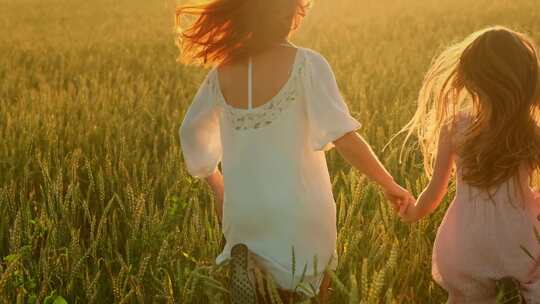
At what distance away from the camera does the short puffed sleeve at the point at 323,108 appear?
1.72m

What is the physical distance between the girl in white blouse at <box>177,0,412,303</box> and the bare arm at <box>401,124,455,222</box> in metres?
0.20

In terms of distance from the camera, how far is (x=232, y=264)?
5.57ft

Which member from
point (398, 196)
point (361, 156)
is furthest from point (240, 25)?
point (398, 196)

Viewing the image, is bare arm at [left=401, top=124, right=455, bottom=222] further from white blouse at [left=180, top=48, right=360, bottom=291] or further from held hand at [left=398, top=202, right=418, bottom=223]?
white blouse at [left=180, top=48, right=360, bottom=291]

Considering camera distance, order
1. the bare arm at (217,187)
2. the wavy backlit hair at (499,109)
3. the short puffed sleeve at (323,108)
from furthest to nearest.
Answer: the bare arm at (217,187) → the wavy backlit hair at (499,109) → the short puffed sleeve at (323,108)

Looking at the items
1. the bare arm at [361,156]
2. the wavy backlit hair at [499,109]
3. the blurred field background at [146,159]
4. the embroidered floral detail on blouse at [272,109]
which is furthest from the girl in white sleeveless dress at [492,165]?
the embroidered floral detail on blouse at [272,109]

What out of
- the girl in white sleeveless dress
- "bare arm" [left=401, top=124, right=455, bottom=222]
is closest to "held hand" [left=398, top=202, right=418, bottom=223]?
"bare arm" [left=401, top=124, right=455, bottom=222]

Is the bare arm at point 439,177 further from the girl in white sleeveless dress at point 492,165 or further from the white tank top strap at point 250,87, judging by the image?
the white tank top strap at point 250,87

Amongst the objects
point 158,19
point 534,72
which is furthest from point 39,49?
point 534,72

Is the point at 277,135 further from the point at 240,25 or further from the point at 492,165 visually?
the point at 492,165

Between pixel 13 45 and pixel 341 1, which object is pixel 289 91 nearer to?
pixel 13 45

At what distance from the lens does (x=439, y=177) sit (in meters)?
1.99

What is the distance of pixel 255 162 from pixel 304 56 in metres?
0.29

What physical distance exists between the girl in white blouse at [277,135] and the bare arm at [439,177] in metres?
0.20
